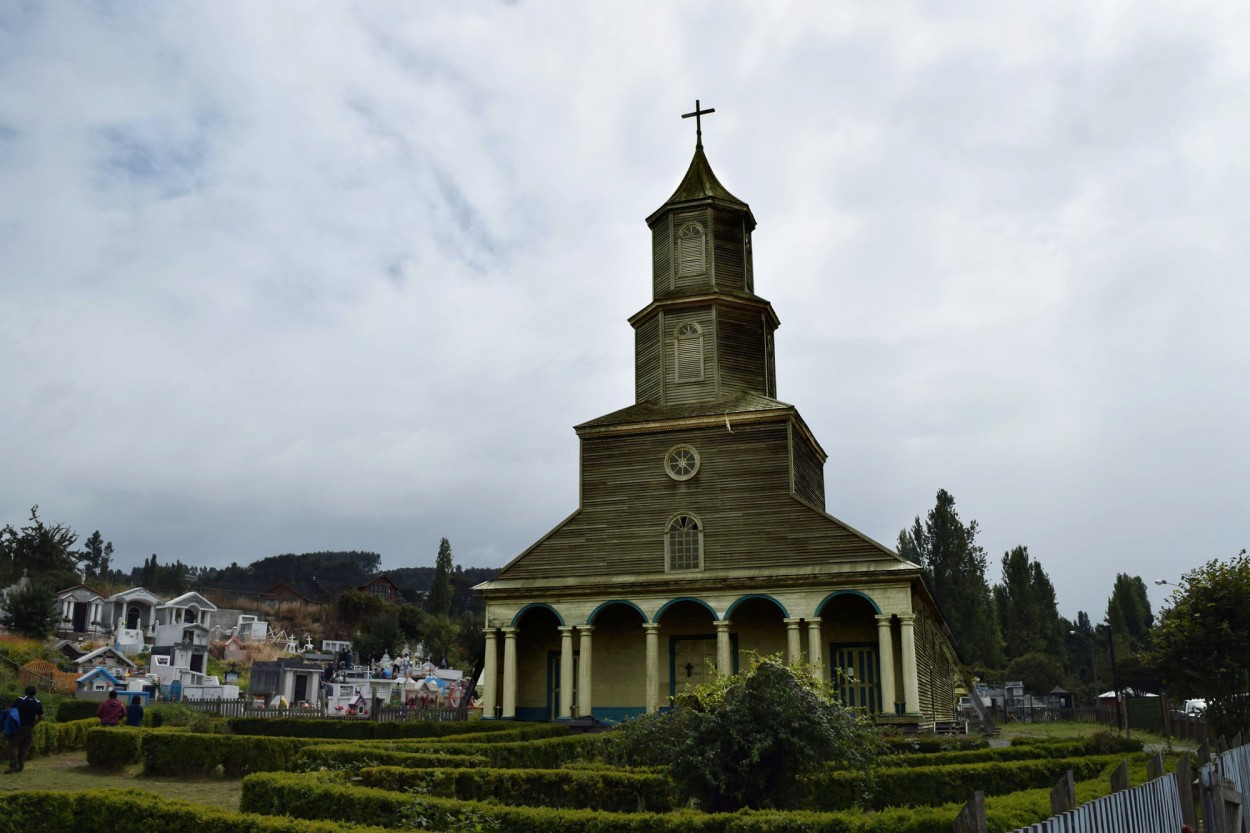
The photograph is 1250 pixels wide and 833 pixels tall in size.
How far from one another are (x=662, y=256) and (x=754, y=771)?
28867mm

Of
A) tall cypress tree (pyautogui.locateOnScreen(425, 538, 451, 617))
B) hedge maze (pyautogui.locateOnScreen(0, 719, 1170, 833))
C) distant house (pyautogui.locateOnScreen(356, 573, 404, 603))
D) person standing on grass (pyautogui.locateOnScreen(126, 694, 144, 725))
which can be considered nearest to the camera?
hedge maze (pyautogui.locateOnScreen(0, 719, 1170, 833))

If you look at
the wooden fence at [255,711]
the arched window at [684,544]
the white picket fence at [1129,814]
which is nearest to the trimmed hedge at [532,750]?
the arched window at [684,544]

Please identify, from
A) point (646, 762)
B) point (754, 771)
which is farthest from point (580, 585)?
point (754, 771)

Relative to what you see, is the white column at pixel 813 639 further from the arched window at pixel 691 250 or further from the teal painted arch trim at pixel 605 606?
the arched window at pixel 691 250

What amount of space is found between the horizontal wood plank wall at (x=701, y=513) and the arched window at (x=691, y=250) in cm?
765

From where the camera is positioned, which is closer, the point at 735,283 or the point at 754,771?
the point at 754,771

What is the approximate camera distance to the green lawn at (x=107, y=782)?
1802 centimetres

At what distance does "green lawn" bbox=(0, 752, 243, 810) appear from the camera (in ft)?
59.1

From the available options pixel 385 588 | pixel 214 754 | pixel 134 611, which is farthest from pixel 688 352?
pixel 385 588

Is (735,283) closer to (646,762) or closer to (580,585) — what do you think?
(580,585)

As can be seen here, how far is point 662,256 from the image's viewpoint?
4056 cm

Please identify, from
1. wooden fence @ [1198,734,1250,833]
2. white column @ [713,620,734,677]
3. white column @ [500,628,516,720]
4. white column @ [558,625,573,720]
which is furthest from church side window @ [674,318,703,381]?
wooden fence @ [1198,734,1250,833]

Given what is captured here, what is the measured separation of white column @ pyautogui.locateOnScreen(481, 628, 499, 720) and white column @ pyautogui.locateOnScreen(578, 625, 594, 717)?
3298 millimetres

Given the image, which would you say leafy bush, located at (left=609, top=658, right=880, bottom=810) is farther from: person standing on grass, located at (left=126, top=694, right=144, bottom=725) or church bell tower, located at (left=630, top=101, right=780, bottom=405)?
church bell tower, located at (left=630, top=101, right=780, bottom=405)
